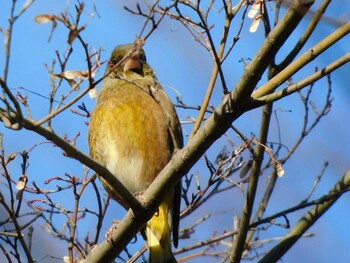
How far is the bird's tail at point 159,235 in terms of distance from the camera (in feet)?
14.9

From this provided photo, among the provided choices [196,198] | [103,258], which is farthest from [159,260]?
[103,258]

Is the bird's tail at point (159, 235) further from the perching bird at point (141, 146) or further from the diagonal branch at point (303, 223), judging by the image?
the diagonal branch at point (303, 223)

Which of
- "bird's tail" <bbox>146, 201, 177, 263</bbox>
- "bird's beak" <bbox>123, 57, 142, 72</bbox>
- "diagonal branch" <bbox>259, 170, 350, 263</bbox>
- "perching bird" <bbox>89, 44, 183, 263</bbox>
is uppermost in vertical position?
"bird's beak" <bbox>123, 57, 142, 72</bbox>

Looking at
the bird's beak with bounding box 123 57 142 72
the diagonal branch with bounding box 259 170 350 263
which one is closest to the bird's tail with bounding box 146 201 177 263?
the diagonal branch with bounding box 259 170 350 263

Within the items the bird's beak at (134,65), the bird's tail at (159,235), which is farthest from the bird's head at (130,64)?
the bird's tail at (159,235)

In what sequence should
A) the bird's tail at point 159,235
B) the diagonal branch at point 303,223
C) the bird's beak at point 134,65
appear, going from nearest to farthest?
1. the diagonal branch at point 303,223
2. the bird's tail at point 159,235
3. the bird's beak at point 134,65

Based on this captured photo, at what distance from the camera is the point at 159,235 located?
4578mm

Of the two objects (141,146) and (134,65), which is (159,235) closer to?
(141,146)

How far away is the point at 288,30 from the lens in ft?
9.55

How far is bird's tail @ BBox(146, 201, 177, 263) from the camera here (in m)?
4.54

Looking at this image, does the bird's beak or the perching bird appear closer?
the perching bird

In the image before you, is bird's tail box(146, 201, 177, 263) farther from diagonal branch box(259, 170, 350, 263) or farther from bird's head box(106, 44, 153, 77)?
bird's head box(106, 44, 153, 77)

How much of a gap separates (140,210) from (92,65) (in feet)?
2.94

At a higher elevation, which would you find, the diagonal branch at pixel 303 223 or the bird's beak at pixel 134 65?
the bird's beak at pixel 134 65
